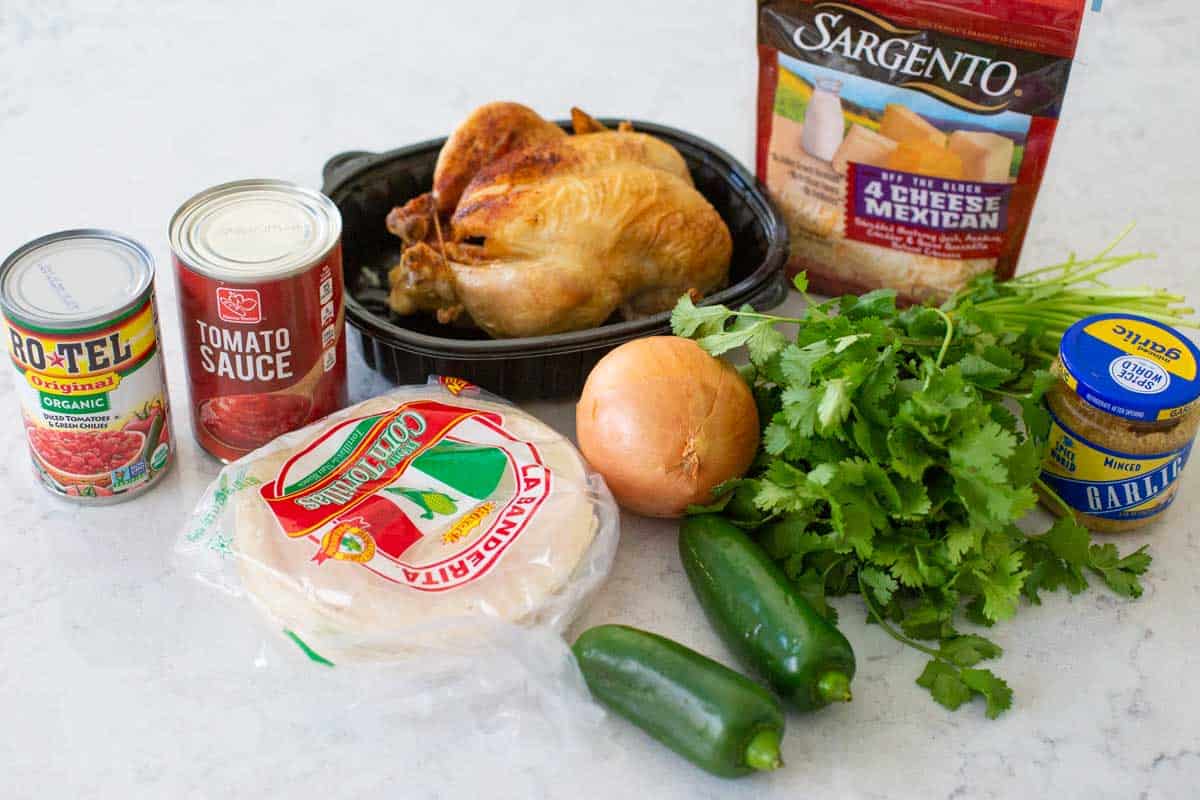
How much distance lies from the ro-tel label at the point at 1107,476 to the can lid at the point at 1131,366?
69 millimetres

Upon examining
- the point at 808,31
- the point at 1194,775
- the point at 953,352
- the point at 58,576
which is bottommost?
the point at 1194,775

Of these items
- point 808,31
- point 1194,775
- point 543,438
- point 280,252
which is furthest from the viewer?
point 808,31

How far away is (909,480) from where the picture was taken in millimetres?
1580

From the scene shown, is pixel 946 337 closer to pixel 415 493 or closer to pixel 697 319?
pixel 697 319

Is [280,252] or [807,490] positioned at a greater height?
[280,252]

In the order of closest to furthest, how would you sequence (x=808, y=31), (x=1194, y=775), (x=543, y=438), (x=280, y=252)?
(x=1194, y=775), (x=280, y=252), (x=543, y=438), (x=808, y=31)

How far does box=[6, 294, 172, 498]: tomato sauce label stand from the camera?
1.59 meters

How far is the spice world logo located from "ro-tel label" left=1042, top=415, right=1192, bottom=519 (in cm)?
102

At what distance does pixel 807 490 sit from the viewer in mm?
1591

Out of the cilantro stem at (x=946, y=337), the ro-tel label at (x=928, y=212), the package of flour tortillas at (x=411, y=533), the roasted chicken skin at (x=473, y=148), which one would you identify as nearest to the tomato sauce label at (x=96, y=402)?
the package of flour tortillas at (x=411, y=533)

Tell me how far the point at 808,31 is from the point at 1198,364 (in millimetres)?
732

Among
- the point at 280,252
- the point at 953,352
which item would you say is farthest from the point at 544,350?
the point at 953,352

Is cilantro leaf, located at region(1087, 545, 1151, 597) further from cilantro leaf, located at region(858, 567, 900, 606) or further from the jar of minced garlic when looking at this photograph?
cilantro leaf, located at region(858, 567, 900, 606)

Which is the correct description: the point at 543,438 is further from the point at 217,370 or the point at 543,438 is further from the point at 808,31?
the point at 808,31
